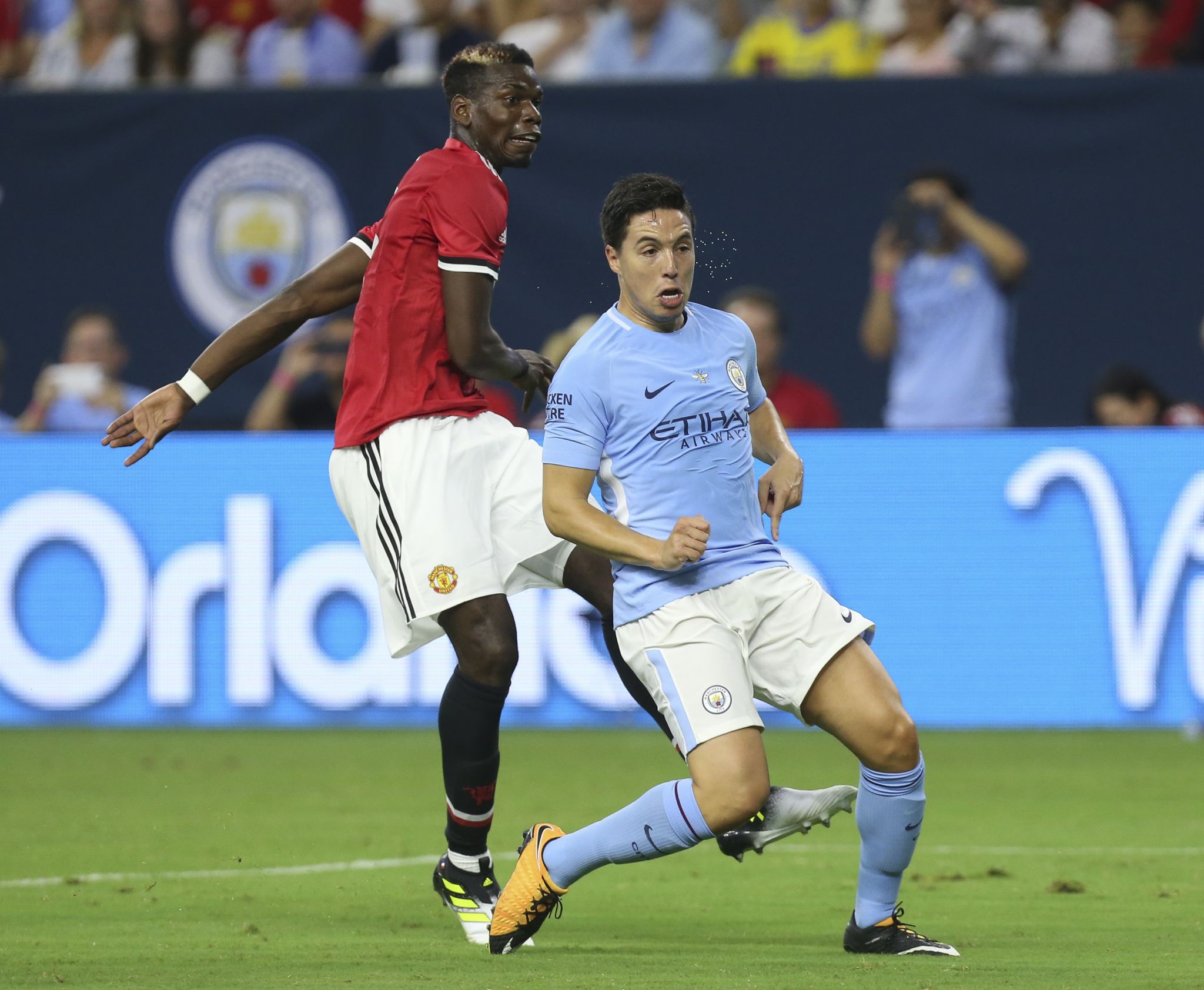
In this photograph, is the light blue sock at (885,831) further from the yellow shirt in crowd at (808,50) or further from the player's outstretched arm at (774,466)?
the yellow shirt in crowd at (808,50)

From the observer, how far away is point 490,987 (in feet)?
14.7

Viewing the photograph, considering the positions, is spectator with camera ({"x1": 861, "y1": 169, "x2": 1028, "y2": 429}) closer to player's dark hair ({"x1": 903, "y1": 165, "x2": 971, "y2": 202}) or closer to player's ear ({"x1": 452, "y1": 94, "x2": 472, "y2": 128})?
player's dark hair ({"x1": 903, "y1": 165, "x2": 971, "y2": 202})

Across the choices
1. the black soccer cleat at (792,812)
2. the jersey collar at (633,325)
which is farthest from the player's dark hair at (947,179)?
the black soccer cleat at (792,812)

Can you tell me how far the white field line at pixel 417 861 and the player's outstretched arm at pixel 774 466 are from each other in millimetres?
2071

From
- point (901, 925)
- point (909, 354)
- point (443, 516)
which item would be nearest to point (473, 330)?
point (443, 516)

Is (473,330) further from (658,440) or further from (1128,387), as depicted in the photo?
(1128,387)

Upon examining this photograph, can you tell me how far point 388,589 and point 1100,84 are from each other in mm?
7811

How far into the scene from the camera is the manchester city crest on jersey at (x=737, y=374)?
16.4ft

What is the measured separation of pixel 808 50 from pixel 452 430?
752 centimetres

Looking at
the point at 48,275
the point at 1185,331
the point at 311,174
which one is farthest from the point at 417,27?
the point at 1185,331

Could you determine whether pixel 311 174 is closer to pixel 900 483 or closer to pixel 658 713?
pixel 900 483

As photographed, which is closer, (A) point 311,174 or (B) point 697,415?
(B) point 697,415

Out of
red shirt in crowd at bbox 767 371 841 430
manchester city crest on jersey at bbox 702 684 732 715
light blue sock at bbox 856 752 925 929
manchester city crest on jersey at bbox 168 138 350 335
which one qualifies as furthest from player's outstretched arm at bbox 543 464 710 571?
manchester city crest on jersey at bbox 168 138 350 335

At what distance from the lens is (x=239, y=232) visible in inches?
503
